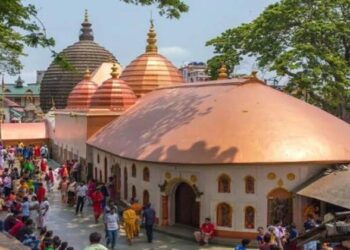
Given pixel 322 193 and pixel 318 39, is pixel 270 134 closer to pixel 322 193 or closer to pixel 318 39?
pixel 322 193

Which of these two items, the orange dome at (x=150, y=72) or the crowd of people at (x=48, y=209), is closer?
the crowd of people at (x=48, y=209)

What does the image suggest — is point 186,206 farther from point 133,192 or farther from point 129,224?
point 133,192

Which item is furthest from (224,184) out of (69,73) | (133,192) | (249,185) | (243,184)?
(69,73)

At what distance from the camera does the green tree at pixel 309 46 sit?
2725 centimetres

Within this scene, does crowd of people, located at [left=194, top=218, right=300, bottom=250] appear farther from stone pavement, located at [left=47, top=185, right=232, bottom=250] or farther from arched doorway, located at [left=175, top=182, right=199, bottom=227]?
arched doorway, located at [left=175, top=182, right=199, bottom=227]

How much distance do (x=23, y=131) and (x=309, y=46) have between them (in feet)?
82.2

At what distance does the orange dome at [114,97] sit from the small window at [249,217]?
39.5 feet

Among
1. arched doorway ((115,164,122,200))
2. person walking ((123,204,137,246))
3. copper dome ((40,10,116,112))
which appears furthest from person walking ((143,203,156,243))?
copper dome ((40,10,116,112))

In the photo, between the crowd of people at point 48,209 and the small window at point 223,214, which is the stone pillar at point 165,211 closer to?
the crowd of people at point 48,209

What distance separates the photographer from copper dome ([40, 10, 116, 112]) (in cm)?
5025

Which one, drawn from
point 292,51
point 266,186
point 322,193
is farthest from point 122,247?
point 292,51

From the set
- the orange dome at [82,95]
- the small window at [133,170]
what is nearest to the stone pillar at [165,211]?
the small window at [133,170]

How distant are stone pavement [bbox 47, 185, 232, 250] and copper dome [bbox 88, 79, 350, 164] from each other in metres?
2.41

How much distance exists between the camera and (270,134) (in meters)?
17.4
